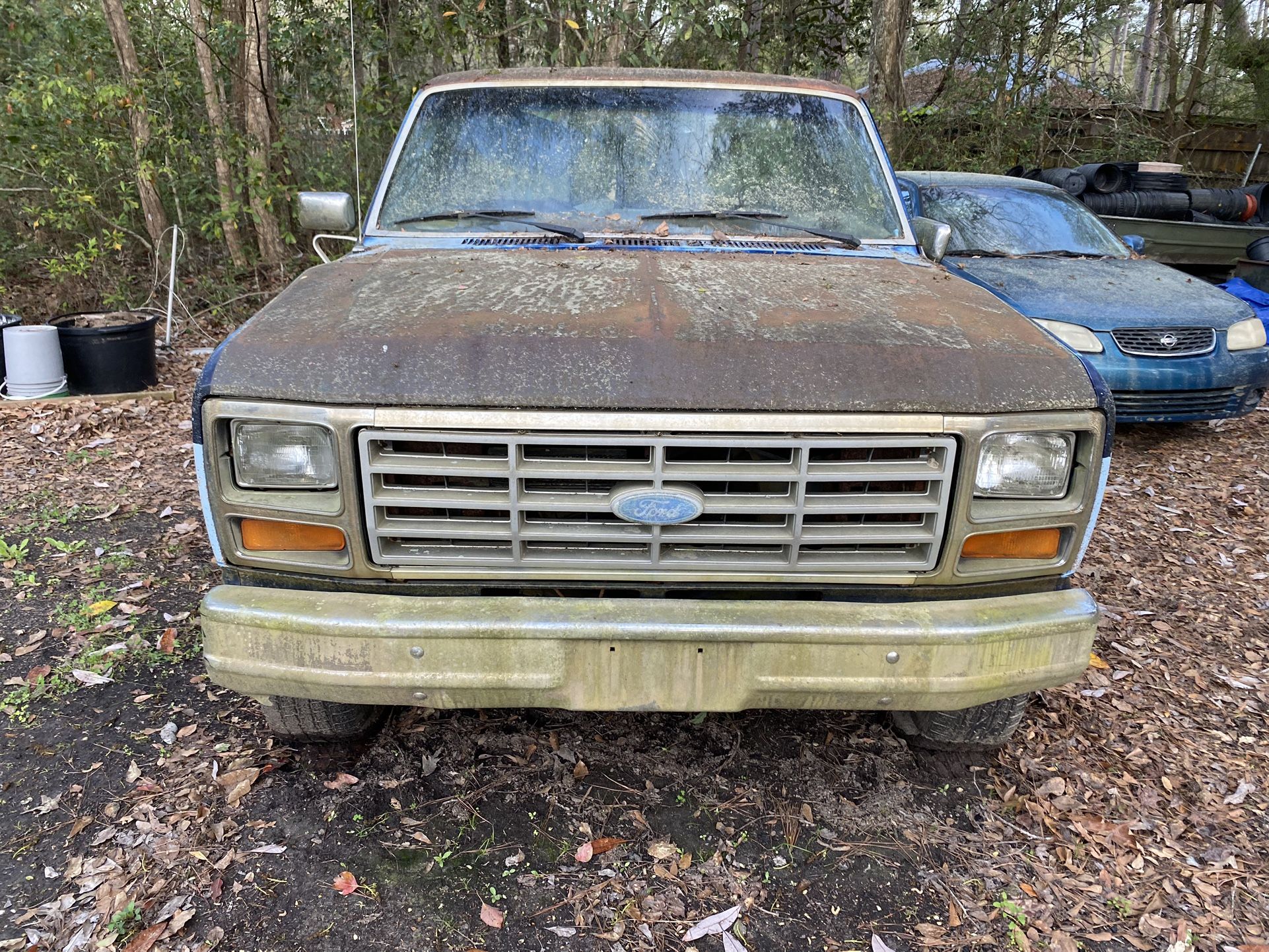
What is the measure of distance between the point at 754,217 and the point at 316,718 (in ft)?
7.48

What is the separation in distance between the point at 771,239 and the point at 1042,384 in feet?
4.15

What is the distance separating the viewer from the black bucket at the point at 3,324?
236 inches

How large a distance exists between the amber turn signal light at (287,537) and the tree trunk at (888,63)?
359 inches

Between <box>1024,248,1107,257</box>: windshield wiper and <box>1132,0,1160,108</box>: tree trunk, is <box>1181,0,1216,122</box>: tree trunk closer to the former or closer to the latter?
<box>1132,0,1160,108</box>: tree trunk

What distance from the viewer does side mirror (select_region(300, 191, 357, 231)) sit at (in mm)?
3297

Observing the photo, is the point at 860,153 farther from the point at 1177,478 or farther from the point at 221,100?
the point at 221,100

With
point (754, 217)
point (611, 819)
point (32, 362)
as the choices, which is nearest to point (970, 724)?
point (611, 819)

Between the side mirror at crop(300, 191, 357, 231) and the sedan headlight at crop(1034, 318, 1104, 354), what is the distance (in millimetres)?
4351

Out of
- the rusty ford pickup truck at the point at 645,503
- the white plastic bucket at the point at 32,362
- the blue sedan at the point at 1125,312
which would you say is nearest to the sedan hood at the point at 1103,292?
the blue sedan at the point at 1125,312

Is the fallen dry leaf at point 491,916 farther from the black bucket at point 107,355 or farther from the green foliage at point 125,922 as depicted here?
the black bucket at point 107,355

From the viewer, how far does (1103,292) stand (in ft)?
19.3

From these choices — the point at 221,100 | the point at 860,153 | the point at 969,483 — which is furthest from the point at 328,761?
the point at 221,100

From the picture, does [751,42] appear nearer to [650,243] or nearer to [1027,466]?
[650,243]

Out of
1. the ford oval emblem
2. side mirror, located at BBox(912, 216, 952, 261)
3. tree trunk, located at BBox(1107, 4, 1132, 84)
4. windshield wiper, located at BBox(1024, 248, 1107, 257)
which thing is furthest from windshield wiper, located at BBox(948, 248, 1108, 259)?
tree trunk, located at BBox(1107, 4, 1132, 84)
